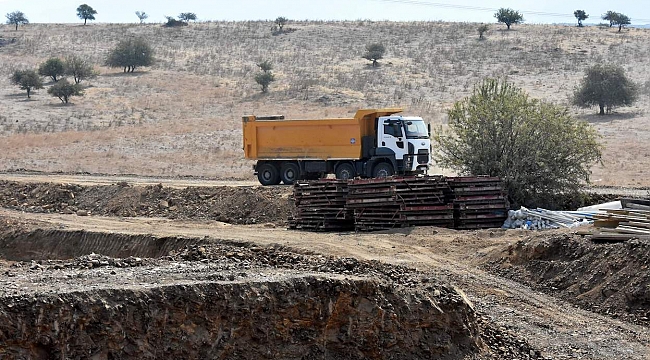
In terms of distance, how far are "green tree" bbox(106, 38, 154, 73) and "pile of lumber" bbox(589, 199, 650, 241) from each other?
180ft

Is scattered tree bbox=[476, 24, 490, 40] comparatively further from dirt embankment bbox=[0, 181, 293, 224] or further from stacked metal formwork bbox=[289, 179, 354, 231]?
stacked metal formwork bbox=[289, 179, 354, 231]

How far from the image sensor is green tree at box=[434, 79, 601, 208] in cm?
2538

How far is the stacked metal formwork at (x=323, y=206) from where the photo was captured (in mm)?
23172

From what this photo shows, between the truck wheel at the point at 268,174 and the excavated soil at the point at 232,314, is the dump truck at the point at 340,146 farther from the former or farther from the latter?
the excavated soil at the point at 232,314

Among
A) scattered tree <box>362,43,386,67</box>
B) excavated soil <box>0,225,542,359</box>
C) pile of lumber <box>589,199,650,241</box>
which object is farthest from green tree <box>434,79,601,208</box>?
scattered tree <box>362,43,386,67</box>

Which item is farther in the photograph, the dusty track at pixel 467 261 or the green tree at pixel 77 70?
the green tree at pixel 77 70

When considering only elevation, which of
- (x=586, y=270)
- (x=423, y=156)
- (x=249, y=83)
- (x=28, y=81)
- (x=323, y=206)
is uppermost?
(x=28, y=81)

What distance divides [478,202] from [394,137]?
7.57 m

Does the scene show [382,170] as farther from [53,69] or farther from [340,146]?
[53,69]

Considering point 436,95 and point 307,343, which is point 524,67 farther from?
point 307,343

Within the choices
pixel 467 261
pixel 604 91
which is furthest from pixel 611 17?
pixel 467 261

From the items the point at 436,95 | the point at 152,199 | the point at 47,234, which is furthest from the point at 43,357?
the point at 436,95

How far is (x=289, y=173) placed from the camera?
3216cm

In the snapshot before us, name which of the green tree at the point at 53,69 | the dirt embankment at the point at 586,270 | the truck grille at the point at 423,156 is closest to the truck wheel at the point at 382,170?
the truck grille at the point at 423,156
